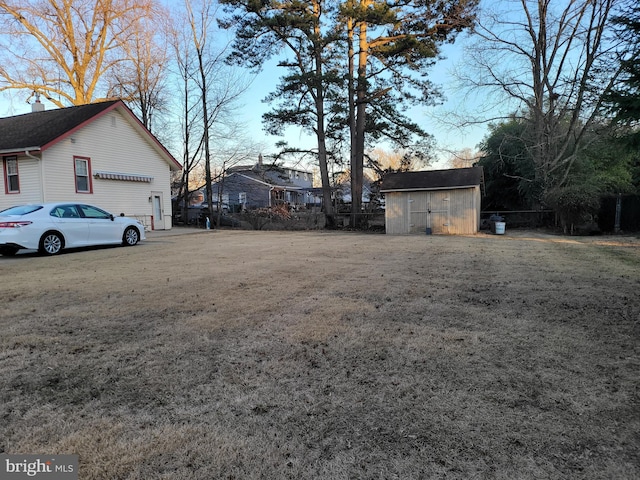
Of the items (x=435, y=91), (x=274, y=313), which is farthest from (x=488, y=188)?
(x=274, y=313)

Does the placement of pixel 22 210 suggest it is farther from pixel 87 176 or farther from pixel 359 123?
pixel 359 123

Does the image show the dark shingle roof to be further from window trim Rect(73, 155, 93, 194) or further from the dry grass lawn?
the dry grass lawn

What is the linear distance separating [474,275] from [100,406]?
19.0 feet

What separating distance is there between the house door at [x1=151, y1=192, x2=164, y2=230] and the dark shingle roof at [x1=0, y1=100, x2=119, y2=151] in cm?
497

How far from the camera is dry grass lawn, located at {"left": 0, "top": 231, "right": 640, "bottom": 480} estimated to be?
1.94 m

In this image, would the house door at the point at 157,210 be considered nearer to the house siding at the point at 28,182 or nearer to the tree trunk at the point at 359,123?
the house siding at the point at 28,182

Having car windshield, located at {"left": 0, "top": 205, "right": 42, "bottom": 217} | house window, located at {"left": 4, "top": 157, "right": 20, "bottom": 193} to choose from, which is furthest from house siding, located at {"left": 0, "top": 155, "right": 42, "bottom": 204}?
car windshield, located at {"left": 0, "top": 205, "right": 42, "bottom": 217}

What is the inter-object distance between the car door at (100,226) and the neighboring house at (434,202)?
1266cm

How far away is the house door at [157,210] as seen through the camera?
2130 cm

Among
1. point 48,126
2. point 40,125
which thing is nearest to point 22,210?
point 48,126

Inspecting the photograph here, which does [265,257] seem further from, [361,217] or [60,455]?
[361,217]

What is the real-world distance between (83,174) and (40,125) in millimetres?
3153

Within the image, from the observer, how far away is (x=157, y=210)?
2156 cm

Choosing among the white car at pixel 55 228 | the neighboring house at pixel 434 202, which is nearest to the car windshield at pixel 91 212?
the white car at pixel 55 228
